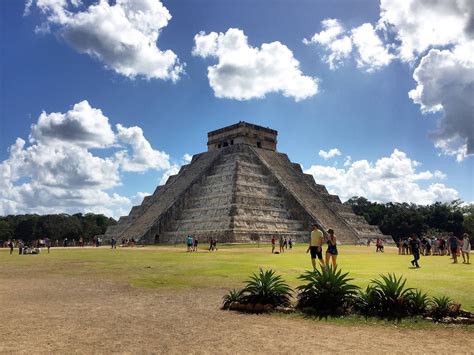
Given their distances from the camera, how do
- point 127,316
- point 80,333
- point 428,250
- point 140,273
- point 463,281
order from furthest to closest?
point 428,250 < point 140,273 < point 463,281 < point 127,316 < point 80,333

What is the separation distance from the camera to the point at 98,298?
920 centimetres

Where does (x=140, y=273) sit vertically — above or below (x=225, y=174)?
below

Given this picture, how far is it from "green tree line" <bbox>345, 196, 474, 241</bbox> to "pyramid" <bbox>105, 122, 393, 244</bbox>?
22340mm

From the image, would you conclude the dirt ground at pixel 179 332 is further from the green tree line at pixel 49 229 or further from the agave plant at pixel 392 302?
the green tree line at pixel 49 229

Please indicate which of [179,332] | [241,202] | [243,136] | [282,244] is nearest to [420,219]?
[243,136]

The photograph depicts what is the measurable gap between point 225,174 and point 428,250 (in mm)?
23018

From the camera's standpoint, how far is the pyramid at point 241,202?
37316 mm

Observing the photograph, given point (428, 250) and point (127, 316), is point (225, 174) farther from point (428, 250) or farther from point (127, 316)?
point (127, 316)

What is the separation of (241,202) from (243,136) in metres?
12.9

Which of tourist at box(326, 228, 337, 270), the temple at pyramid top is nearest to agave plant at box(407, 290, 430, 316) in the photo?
tourist at box(326, 228, 337, 270)

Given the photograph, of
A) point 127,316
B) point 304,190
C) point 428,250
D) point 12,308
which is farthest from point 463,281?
point 304,190

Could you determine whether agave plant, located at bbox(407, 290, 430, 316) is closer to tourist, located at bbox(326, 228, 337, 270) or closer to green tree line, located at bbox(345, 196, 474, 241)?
tourist, located at bbox(326, 228, 337, 270)

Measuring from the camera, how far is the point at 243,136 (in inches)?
1940

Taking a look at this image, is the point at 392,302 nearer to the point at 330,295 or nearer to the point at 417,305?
the point at 417,305
